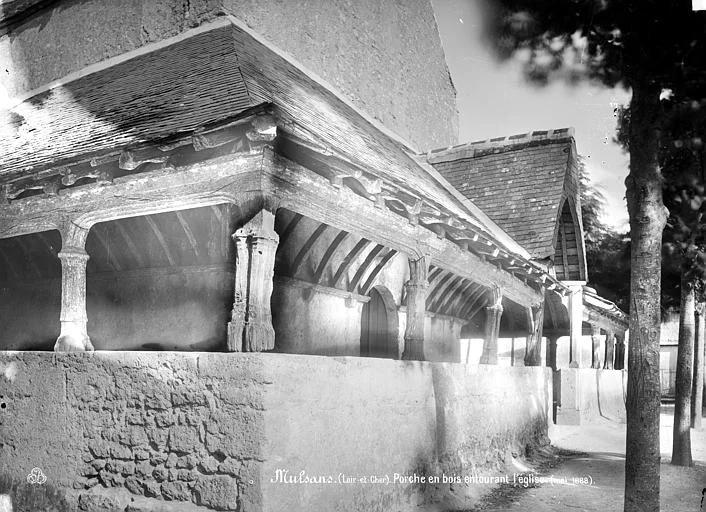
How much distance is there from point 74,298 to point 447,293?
7.87 m

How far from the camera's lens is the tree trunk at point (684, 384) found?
32.1 feet

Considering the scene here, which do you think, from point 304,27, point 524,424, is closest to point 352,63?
point 304,27

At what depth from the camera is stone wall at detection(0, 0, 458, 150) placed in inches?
425

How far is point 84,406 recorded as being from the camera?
18.2 ft

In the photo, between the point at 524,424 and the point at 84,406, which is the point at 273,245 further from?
the point at 524,424

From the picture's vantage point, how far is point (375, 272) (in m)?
9.78

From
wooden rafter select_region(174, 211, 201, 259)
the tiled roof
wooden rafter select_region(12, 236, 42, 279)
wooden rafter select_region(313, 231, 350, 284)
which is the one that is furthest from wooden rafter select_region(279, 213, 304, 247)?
the tiled roof

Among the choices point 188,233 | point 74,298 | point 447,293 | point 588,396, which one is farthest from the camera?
point 588,396

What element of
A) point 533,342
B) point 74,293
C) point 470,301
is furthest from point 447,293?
point 74,293

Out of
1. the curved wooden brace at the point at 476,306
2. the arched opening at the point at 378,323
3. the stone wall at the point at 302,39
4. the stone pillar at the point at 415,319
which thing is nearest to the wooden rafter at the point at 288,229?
the stone pillar at the point at 415,319

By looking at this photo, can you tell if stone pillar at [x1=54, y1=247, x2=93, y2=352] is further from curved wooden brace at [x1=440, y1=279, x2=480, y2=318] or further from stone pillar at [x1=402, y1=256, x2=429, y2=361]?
curved wooden brace at [x1=440, y1=279, x2=480, y2=318]

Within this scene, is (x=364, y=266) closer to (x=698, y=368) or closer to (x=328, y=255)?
(x=328, y=255)

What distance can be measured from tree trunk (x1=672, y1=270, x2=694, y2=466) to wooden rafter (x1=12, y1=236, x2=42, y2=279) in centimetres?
987

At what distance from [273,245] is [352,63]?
9.29 metres
